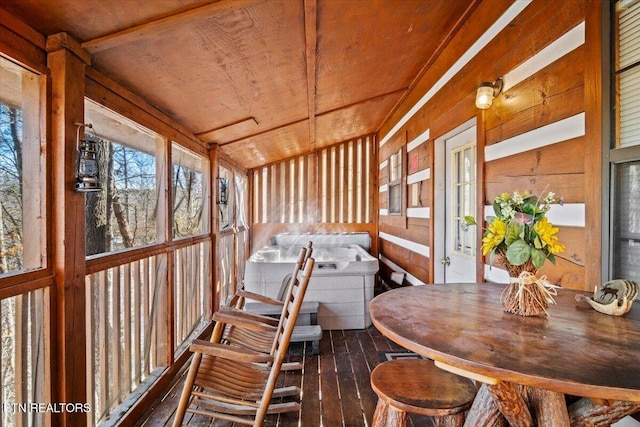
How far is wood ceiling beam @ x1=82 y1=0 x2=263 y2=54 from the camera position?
1347mm

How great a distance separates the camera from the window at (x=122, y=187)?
167cm

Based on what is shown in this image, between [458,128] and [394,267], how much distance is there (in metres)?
2.51

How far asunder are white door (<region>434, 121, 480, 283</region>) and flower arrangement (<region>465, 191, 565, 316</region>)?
4.61ft

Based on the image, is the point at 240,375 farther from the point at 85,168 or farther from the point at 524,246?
the point at 524,246

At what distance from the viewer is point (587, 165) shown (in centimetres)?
135

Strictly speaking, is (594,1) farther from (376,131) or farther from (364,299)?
(376,131)

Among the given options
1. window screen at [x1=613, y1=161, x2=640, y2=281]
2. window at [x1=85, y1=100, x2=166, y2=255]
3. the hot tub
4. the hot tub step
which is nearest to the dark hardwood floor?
the hot tub step

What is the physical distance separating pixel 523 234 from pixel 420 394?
0.69 metres

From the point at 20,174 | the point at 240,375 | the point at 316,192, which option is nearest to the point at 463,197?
the point at 240,375

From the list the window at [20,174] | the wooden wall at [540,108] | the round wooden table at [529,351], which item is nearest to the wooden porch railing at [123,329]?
the window at [20,174]

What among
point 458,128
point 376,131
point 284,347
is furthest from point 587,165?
point 376,131

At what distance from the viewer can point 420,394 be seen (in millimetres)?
1217

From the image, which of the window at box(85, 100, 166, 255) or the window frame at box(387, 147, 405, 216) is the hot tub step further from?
the window frame at box(387, 147, 405, 216)

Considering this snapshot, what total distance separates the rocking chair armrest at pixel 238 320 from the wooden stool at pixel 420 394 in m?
0.74
